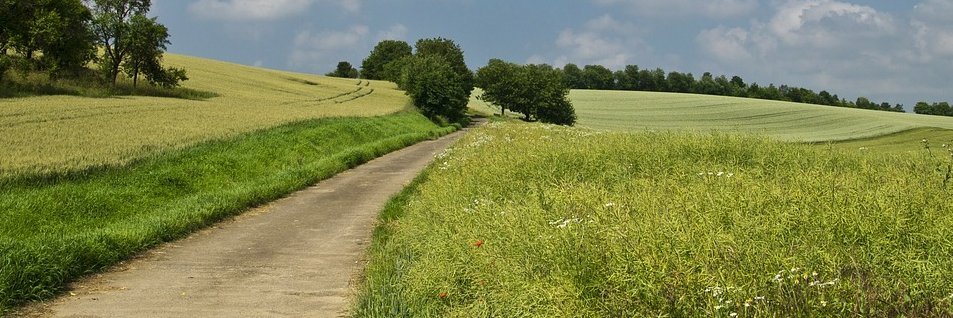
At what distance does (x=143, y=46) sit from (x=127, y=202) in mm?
43636

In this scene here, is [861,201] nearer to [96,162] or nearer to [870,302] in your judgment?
[870,302]

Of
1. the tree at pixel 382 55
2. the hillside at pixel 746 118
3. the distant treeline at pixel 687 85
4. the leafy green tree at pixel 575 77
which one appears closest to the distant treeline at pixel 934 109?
the distant treeline at pixel 687 85

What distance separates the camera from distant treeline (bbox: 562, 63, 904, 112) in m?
124

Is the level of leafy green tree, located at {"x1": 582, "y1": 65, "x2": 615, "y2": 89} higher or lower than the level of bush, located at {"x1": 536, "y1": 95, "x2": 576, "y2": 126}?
higher

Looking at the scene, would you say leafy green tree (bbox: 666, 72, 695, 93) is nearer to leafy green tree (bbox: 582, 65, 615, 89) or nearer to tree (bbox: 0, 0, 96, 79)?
leafy green tree (bbox: 582, 65, 615, 89)

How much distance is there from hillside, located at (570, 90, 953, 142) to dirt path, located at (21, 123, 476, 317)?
37619mm

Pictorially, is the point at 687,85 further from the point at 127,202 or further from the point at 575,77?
the point at 127,202

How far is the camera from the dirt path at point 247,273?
736 cm

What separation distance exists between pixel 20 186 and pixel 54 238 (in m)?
4.53

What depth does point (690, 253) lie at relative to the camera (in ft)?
16.1

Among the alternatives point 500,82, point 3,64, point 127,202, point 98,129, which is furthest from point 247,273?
point 500,82

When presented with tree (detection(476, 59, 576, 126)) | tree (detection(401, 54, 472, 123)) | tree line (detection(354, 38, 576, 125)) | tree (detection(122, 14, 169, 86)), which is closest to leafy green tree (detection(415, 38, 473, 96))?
tree line (detection(354, 38, 576, 125))

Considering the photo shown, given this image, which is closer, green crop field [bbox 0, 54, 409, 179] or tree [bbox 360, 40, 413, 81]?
green crop field [bbox 0, 54, 409, 179]

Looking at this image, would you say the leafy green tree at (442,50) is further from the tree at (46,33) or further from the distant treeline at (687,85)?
the tree at (46,33)
